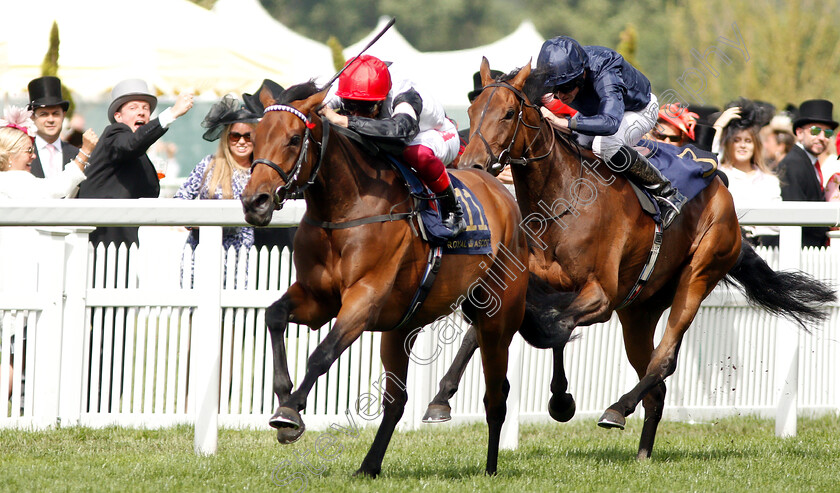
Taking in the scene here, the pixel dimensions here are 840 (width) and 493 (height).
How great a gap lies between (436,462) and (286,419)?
5.72ft

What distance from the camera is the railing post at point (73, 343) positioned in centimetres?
656

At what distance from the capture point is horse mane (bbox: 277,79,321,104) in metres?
4.71

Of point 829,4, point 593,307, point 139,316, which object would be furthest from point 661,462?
point 829,4

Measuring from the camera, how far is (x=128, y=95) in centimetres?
811

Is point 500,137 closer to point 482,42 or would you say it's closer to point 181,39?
point 181,39

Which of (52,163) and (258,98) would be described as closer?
(258,98)

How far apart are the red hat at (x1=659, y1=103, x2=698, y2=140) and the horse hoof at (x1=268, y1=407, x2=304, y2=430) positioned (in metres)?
4.65

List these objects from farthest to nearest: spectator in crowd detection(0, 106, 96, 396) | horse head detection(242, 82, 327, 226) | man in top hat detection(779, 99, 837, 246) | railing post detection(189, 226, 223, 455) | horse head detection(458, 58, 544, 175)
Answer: man in top hat detection(779, 99, 837, 246), spectator in crowd detection(0, 106, 96, 396), railing post detection(189, 226, 223, 455), horse head detection(458, 58, 544, 175), horse head detection(242, 82, 327, 226)

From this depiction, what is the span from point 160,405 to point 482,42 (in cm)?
4736

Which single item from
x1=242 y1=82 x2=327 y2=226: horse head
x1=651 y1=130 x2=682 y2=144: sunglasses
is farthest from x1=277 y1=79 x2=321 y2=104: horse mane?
x1=651 y1=130 x2=682 y2=144: sunglasses

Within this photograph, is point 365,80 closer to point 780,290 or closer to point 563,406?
point 563,406

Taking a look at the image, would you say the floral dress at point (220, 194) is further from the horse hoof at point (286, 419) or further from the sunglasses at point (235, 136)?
the horse hoof at point (286, 419)

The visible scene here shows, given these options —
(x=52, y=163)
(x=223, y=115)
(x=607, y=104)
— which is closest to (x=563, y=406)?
(x=607, y=104)

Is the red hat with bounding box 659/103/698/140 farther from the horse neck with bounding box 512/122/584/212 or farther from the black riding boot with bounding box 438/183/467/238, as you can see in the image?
the black riding boot with bounding box 438/183/467/238
